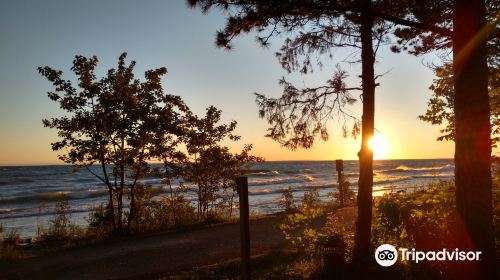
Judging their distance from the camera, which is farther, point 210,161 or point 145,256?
point 210,161

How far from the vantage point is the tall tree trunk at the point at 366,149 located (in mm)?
7219

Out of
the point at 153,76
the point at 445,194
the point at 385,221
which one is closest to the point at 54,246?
the point at 153,76

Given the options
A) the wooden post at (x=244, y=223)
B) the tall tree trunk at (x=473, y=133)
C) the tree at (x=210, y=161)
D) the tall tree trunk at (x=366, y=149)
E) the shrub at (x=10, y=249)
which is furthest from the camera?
the tree at (x=210, y=161)

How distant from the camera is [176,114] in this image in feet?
46.6

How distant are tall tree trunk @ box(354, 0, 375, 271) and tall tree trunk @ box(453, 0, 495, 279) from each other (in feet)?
5.39

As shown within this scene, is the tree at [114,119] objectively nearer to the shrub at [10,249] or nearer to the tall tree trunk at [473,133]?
the shrub at [10,249]

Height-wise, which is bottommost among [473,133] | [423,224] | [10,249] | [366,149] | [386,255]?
[10,249]

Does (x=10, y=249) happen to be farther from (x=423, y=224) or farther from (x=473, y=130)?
(x=473, y=130)

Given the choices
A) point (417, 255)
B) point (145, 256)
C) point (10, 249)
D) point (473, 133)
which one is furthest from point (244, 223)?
point (10, 249)

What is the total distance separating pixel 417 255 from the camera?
22.1 ft

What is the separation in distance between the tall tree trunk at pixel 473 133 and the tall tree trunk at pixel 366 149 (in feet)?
5.39

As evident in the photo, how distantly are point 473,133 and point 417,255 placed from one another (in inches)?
88.5

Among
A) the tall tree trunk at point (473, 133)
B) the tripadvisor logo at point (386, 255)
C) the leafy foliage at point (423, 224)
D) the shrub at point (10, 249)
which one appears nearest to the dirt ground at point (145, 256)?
the shrub at point (10, 249)

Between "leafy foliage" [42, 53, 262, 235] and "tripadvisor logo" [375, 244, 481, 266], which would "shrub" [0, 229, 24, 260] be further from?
"tripadvisor logo" [375, 244, 481, 266]
